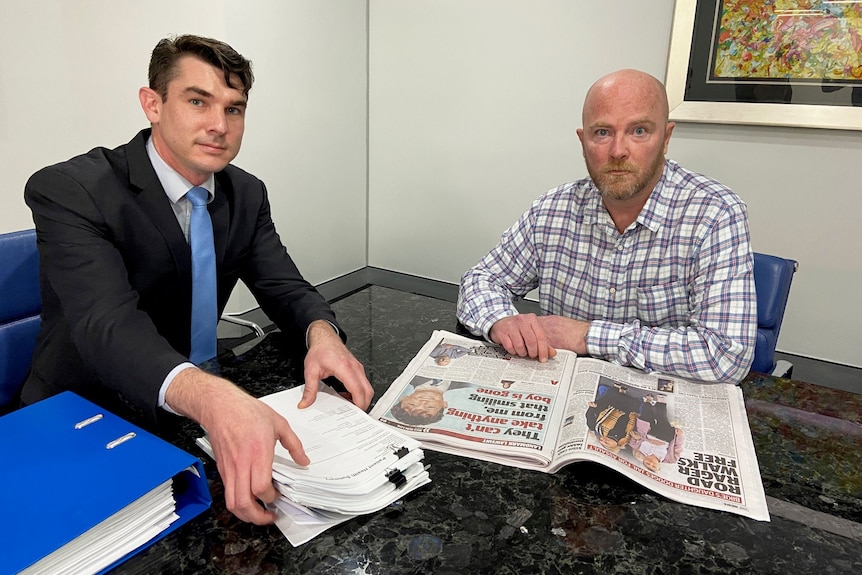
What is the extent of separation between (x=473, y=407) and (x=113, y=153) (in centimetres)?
95

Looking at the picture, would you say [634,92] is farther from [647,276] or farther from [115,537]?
[115,537]

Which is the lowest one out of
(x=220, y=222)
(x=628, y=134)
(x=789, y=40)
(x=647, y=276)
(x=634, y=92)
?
(x=647, y=276)

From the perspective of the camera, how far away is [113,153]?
128cm

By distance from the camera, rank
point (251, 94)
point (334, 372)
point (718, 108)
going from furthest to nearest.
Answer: point (251, 94) < point (718, 108) < point (334, 372)

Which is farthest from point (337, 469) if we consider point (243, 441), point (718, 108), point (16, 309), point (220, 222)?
point (718, 108)

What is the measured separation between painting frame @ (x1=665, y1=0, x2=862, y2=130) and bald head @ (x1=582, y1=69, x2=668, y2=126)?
116 cm

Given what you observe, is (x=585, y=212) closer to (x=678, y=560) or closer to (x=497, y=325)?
(x=497, y=325)

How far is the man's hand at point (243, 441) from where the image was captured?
719mm

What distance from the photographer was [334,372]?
1031mm

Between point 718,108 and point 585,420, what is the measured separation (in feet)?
6.69

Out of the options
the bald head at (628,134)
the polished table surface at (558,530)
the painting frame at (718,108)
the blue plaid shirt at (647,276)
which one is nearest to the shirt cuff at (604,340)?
the blue plaid shirt at (647,276)

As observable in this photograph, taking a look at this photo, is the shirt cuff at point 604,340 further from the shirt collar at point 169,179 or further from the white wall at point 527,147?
the white wall at point 527,147

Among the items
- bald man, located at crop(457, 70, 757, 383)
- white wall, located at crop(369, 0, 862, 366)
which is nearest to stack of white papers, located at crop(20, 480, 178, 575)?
bald man, located at crop(457, 70, 757, 383)

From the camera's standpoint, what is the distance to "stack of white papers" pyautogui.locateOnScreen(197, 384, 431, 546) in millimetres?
748
